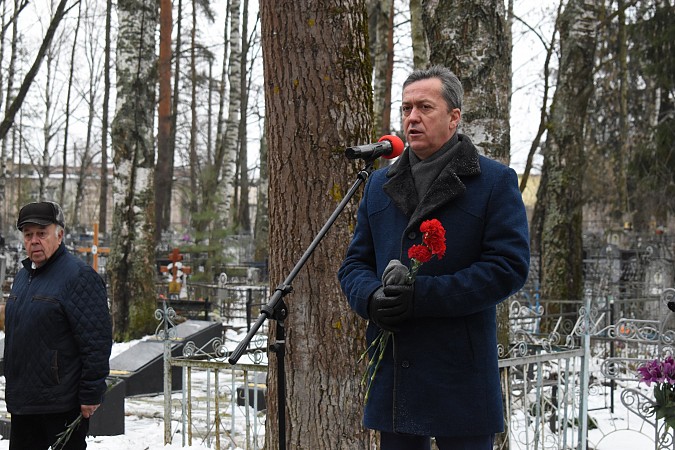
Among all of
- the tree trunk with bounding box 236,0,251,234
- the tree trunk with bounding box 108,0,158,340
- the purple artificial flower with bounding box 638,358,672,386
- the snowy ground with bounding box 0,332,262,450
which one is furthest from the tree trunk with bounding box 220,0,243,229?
the purple artificial flower with bounding box 638,358,672,386

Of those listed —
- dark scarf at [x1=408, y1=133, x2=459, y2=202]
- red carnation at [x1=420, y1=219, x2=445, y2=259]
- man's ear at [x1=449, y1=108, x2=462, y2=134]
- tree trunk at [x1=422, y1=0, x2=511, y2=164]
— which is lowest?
red carnation at [x1=420, y1=219, x2=445, y2=259]

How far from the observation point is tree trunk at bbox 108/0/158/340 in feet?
40.7

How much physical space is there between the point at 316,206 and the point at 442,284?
1.67 metres

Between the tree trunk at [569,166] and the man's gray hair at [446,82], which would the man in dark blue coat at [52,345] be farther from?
the tree trunk at [569,166]

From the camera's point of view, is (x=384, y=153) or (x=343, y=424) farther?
(x=343, y=424)

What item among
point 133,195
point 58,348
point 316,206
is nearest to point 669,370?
point 316,206

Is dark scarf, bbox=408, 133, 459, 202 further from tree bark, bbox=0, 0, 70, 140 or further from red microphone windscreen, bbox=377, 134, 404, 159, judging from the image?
tree bark, bbox=0, 0, 70, 140

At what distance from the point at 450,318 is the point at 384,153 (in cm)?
84

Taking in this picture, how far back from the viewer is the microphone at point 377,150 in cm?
323

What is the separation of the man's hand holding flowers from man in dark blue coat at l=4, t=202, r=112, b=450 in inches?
88.0

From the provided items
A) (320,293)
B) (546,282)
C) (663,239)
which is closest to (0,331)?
(546,282)

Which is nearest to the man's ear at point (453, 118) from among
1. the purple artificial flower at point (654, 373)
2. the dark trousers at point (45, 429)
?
the purple artificial flower at point (654, 373)

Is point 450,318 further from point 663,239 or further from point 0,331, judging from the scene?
point 663,239

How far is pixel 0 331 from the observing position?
1313cm
